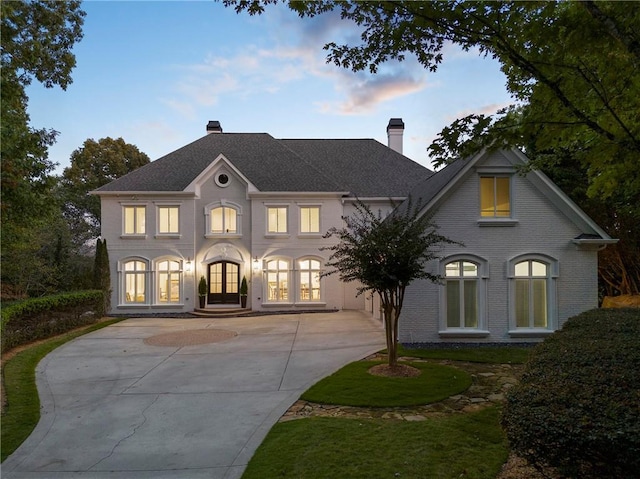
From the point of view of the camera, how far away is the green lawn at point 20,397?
601 cm

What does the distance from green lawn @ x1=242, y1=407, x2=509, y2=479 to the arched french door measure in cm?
1460

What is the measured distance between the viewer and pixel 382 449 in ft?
17.4

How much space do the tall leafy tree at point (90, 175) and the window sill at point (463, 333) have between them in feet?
97.4

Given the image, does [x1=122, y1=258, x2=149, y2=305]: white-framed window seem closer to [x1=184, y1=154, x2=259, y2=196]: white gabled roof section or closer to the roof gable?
[x1=184, y1=154, x2=259, y2=196]: white gabled roof section

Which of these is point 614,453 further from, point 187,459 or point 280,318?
point 280,318

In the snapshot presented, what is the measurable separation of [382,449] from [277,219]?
626 inches

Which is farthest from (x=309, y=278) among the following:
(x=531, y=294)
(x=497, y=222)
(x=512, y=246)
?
(x=531, y=294)

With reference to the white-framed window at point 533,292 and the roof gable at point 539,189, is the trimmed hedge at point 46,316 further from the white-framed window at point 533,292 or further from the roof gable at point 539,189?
the white-framed window at point 533,292

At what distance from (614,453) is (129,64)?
1617 cm

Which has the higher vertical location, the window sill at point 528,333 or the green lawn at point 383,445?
the window sill at point 528,333

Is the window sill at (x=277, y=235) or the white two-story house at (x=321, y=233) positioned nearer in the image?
the white two-story house at (x=321, y=233)

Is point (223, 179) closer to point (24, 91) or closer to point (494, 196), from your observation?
point (24, 91)

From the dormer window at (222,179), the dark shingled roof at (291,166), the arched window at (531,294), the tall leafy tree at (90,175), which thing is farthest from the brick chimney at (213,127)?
the arched window at (531,294)

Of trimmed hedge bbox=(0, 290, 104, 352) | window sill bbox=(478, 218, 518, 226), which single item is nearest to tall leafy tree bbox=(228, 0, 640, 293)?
window sill bbox=(478, 218, 518, 226)
